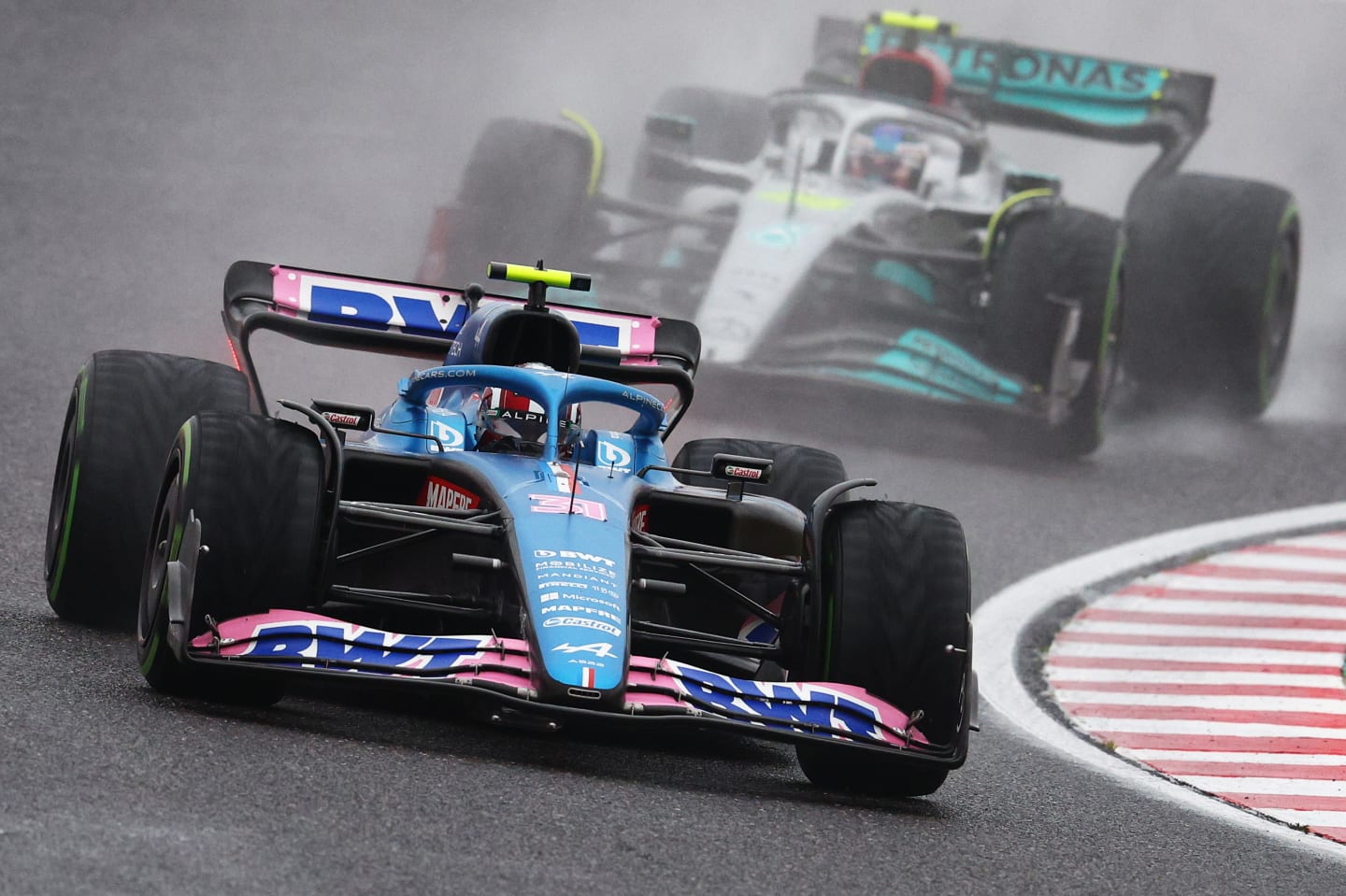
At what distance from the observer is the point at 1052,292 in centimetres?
1290

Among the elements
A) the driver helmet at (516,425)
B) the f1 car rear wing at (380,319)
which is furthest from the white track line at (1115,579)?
the f1 car rear wing at (380,319)

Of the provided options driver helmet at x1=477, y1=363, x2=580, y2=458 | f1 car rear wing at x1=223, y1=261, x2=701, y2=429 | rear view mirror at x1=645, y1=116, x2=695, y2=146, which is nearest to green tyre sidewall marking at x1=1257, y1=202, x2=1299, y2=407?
rear view mirror at x1=645, y1=116, x2=695, y2=146

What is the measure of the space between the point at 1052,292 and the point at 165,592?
8.25 m

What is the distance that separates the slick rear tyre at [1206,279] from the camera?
1460cm

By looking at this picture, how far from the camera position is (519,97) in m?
22.7

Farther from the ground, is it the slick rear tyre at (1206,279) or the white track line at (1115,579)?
the slick rear tyre at (1206,279)

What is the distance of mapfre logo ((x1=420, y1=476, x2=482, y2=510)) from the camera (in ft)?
21.3

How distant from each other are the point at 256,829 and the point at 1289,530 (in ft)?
30.1

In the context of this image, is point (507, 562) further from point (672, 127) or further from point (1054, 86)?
Answer: point (1054, 86)

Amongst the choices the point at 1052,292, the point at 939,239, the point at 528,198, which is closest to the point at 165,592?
the point at 1052,292

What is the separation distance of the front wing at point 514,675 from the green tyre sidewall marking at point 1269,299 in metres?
9.75

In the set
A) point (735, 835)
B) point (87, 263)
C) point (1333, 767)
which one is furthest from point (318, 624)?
point (87, 263)

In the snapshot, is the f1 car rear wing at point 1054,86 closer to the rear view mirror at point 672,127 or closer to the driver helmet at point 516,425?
the rear view mirror at point 672,127

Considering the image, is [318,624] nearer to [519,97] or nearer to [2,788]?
[2,788]
